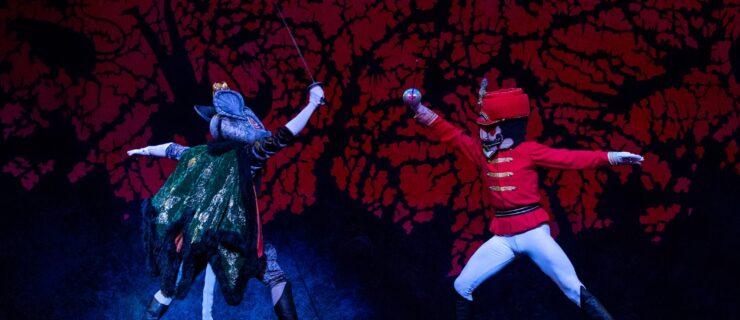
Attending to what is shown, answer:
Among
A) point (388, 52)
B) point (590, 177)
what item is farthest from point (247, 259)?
point (590, 177)

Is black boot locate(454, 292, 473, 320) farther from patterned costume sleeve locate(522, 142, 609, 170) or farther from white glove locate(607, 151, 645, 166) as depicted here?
white glove locate(607, 151, 645, 166)

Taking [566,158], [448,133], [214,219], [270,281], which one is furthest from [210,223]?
[566,158]

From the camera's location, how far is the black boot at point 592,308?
3127mm

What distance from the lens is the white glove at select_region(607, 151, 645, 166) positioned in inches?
125

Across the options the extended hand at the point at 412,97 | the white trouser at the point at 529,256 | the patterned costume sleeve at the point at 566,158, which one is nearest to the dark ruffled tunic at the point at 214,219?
the extended hand at the point at 412,97

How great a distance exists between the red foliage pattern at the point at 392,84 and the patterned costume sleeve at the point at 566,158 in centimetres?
60

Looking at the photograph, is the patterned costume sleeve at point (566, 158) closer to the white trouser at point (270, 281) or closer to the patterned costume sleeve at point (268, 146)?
the patterned costume sleeve at point (268, 146)

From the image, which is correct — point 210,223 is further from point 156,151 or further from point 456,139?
point 456,139

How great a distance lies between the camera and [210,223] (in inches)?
127

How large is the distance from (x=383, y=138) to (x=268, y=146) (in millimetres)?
948

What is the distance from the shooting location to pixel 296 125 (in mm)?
3287

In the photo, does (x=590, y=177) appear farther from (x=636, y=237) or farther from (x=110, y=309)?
(x=110, y=309)

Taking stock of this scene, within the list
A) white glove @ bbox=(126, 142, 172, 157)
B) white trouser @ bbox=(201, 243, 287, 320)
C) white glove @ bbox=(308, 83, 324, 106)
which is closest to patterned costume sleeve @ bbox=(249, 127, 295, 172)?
white glove @ bbox=(308, 83, 324, 106)

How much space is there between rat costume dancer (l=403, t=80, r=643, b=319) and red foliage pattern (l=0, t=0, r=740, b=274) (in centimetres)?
62
